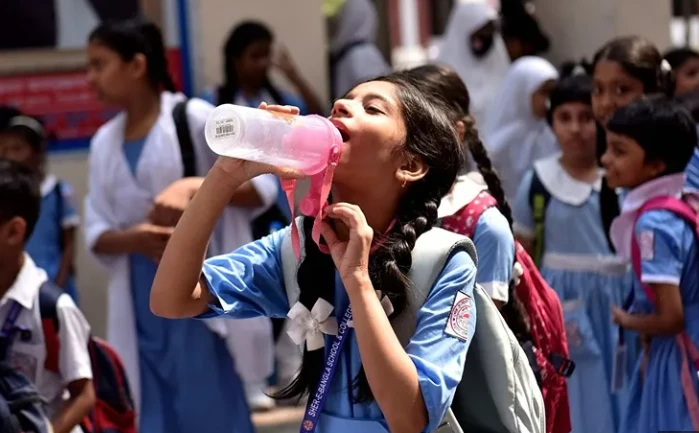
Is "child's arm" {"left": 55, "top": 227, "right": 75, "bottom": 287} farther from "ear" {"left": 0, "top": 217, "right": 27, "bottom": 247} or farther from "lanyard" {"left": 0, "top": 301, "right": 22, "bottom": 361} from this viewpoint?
"lanyard" {"left": 0, "top": 301, "right": 22, "bottom": 361}

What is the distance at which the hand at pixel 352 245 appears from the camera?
2439mm

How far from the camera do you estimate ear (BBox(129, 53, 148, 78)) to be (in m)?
5.07

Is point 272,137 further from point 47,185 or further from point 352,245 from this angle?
point 47,185

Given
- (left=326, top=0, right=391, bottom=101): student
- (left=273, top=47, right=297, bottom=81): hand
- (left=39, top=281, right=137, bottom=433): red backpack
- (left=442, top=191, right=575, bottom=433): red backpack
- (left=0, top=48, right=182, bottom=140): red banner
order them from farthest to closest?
(left=326, top=0, right=391, bottom=101): student, (left=273, top=47, right=297, bottom=81): hand, (left=0, top=48, right=182, bottom=140): red banner, (left=39, top=281, right=137, bottom=433): red backpack, (left=442, top=191, right=575, bottom=433): red backpack

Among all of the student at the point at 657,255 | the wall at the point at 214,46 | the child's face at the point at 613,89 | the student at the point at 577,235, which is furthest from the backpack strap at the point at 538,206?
the wall at the point at 214,46

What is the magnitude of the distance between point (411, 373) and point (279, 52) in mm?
5229

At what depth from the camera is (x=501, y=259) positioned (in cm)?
325

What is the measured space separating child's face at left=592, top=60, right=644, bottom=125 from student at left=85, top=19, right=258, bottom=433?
128 centimetres

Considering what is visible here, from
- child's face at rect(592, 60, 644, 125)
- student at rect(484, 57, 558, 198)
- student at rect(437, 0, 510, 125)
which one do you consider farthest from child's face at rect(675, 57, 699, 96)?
child's face at rect(592, 60, 644, 125)

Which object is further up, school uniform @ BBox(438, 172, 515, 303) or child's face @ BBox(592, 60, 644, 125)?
child's face @ BBox(592, 60, 644, 125)

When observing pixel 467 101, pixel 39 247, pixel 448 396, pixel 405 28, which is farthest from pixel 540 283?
pixel 405 28

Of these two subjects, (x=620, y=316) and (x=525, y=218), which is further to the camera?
(x=525, y=218)

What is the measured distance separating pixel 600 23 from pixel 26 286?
14.1 ft

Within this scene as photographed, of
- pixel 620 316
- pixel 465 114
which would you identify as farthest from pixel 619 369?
pixel 465 114
